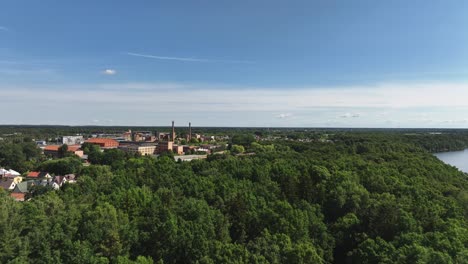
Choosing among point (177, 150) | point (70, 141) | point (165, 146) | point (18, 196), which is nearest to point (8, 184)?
point (18, 196)

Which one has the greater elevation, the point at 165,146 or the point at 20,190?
the point at 165,146

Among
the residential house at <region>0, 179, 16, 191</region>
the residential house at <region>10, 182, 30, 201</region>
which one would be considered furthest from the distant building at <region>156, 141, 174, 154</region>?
the residential house at <region>10, 182, 30, 201</region>

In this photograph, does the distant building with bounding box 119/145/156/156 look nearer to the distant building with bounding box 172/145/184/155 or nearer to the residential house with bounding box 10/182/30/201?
the distant building with bounding box 172/145/184/155

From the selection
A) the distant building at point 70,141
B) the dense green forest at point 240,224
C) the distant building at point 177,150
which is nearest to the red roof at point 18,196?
the dense green forest at point 240,224

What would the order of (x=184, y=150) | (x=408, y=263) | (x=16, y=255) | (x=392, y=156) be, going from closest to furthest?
(x=408, y=263) < (x=16, y=255) < (x=392, y=156) < (x=184, y=150)

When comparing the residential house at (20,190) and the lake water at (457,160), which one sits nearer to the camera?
the residential house at (20,190)

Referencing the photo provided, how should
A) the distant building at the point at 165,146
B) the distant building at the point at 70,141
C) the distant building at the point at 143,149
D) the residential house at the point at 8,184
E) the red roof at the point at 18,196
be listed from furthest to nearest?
the distant building at the point at 70,141 < the distant building at the point at 165,146 < the distant building at the point at 143,149 < the residential house at the point at 8,184 < the red roof at the point at 18,196

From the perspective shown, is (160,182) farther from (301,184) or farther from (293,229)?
(293,229)

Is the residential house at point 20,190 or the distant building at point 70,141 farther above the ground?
the distant building at point 70,141

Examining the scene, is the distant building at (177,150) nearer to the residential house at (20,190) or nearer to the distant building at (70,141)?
the residential house at (20,190)

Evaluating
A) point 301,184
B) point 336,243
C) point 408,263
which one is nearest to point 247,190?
point 301,184

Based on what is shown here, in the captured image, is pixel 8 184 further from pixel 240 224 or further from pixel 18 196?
pixel 240 224
